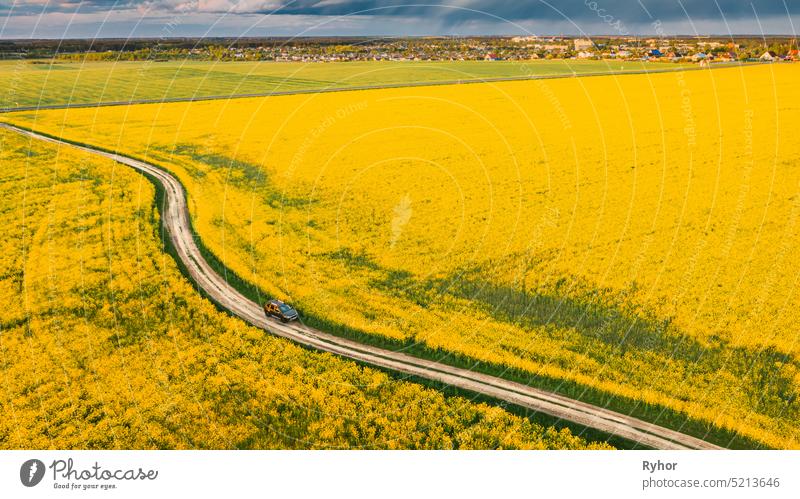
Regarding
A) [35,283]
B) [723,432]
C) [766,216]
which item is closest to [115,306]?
[35,283]

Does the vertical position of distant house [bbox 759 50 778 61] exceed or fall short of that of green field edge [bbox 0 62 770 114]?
it exceeds it

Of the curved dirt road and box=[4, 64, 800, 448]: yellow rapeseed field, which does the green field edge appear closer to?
box=[4, 64, 800, 448]: yellow rapeseed field

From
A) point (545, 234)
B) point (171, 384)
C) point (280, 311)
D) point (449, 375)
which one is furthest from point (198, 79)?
point (449, 375)

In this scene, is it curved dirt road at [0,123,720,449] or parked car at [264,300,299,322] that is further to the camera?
parked car at [264,300,299,322]
